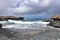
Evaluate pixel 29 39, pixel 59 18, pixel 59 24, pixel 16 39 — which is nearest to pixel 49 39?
pixel 29 39

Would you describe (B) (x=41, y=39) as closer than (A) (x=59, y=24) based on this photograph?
Yes

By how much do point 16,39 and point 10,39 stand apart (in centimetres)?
74

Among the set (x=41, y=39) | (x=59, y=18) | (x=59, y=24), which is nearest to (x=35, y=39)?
(x=41, y=39)

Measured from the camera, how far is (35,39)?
22281mm

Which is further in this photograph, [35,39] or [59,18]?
[59,18]

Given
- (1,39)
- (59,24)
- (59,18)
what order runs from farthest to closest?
(59,18)
(59,24)
(1,39)

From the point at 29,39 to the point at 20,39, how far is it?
1.11 m

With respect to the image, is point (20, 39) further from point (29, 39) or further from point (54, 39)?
point (54, 39)

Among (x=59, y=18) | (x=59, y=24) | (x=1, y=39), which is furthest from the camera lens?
(x=59, y=18)

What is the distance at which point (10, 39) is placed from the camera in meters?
22.1

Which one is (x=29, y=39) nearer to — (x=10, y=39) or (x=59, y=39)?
(x=10, y=39)

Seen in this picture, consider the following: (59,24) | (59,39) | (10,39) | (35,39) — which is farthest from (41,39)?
(59,24)

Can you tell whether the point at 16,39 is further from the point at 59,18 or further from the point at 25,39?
the point at 59,18

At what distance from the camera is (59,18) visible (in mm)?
52156
